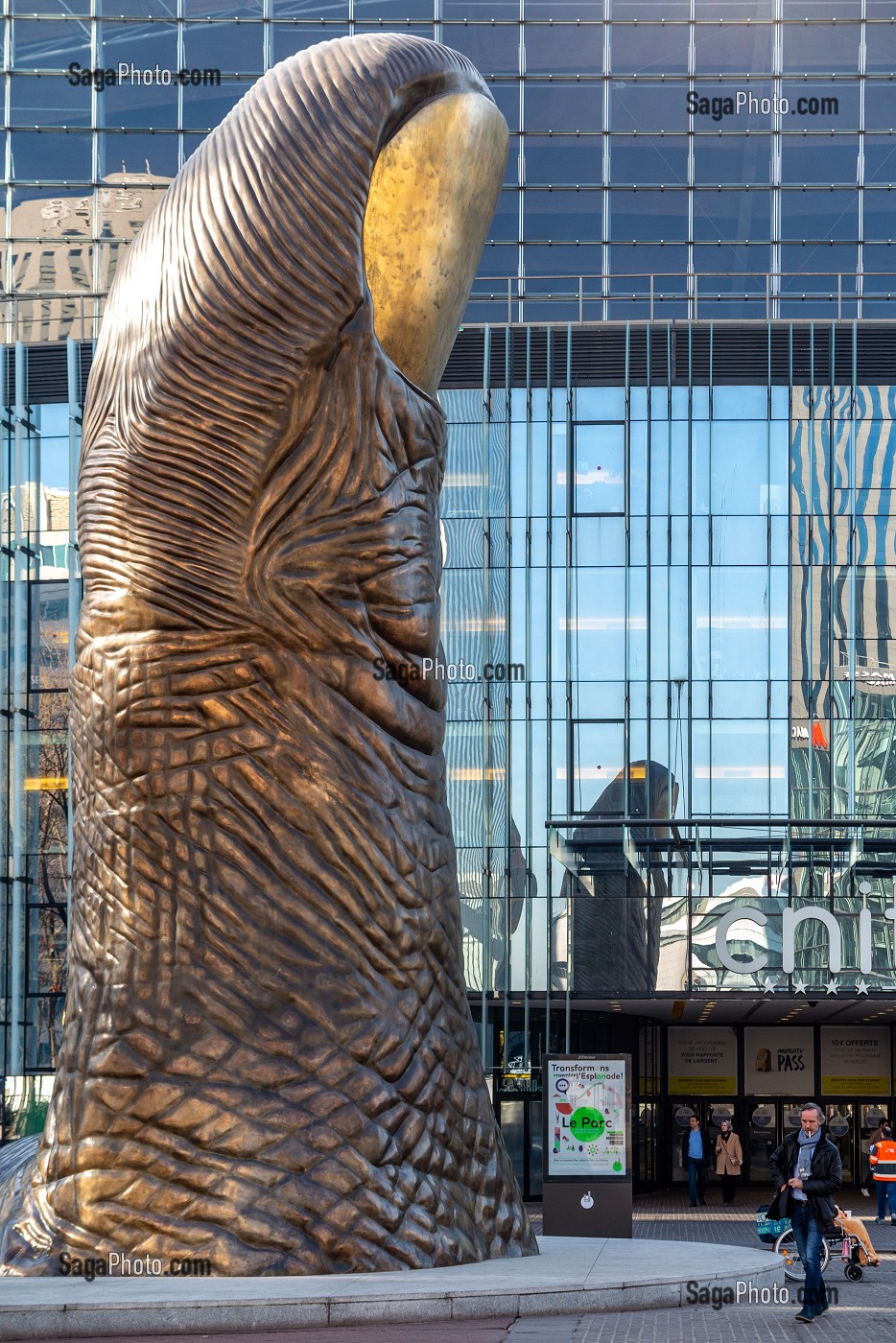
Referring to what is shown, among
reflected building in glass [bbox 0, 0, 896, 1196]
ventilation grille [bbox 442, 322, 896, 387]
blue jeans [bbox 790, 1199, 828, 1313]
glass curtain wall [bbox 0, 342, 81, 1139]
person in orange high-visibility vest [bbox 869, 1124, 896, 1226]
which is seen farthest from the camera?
ventilation grille [bbox 442, 322, 896, 387]

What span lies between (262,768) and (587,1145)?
777cm

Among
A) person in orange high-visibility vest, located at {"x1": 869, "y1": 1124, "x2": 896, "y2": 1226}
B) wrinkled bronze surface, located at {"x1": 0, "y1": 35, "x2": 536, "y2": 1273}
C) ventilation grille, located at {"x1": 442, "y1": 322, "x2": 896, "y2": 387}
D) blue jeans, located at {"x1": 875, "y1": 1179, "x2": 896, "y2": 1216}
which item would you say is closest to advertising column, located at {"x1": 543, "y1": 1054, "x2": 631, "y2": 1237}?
wrinkled bronze surface, located at {"x1": 0, "y1": 35, "x2": 536, "y2": 1273}

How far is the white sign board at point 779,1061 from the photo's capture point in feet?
117

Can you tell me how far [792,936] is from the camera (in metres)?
29.8

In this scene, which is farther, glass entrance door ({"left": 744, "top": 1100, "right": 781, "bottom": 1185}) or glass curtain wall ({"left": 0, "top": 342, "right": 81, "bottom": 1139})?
glass entrance door ({"left": 744, "top": 1100, "right": 781, "bottom": 1185})

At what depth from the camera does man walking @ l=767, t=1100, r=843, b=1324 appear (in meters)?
10.8

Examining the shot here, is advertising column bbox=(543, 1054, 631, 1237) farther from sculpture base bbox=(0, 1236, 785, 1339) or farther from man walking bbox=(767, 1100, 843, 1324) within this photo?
sculpture base bbox=(0, 1236, 785, 1339)

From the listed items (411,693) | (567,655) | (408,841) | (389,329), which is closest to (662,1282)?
(408,841)

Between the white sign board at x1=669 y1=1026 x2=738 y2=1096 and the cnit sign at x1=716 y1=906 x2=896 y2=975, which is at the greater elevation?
the cnit sign at x1=716 y1=906 x2=896 y2=975

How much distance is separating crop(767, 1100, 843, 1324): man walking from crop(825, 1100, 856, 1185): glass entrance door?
79.3 ft

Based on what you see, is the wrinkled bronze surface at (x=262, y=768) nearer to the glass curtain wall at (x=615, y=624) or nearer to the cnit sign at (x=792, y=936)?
the cnit sign at (x=792, y=936)

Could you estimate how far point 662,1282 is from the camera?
34.3 feet

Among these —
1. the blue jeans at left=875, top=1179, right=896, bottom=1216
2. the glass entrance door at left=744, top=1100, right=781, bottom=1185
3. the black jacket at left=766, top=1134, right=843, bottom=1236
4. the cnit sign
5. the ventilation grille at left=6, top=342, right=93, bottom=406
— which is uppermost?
the ventilation grille at left=6, top=342, right=93, bottom=406

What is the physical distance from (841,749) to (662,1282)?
2444cm
